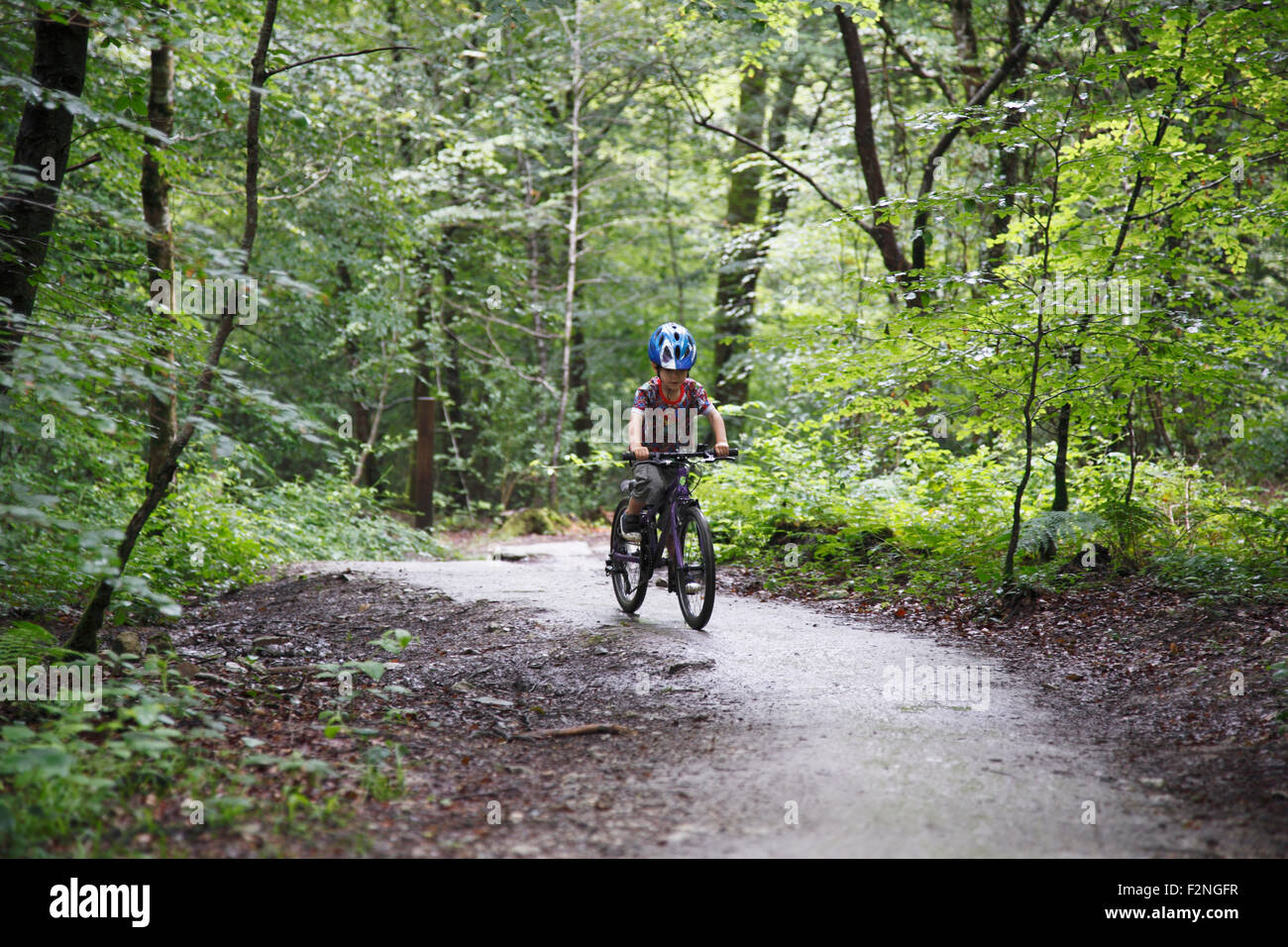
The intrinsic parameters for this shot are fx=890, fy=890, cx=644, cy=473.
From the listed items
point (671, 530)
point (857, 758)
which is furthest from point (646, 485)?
point (857, 758)

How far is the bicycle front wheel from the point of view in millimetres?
6938

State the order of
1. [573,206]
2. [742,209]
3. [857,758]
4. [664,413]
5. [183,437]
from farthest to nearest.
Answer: [742,209], [573,206], [664,413], [183,437], [857,758]

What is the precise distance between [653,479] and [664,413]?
23.4 inches

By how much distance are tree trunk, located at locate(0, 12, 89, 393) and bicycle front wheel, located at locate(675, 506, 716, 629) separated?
4.57 meters

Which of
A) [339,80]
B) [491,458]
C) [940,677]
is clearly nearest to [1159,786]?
[940,677]

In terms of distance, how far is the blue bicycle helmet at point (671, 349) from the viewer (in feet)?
23.9

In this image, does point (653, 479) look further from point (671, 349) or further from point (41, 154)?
point (41, 154)

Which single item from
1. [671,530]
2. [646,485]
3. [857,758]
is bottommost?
[857,758]

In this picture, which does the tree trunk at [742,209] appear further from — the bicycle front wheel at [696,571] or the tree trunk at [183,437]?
the tree trunk at [183,437]

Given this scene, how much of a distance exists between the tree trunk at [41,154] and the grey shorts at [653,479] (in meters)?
4.24

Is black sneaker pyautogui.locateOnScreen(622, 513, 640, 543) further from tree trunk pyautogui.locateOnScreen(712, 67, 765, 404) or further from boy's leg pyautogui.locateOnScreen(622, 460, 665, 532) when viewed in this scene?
tree trunk pyautogui.locateOnScreen(712, 67, 765, 404)

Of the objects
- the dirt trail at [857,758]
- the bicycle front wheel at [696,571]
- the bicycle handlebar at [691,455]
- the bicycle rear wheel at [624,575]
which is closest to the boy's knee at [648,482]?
the bicycle handlebar at [691,455]

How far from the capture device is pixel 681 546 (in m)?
7.18
